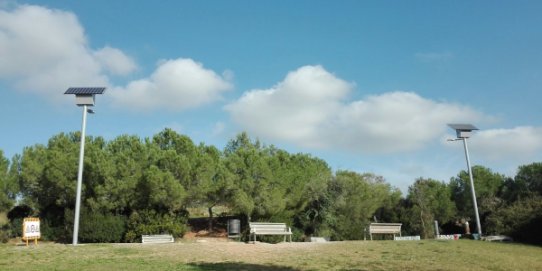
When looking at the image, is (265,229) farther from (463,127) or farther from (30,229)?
(463,127)

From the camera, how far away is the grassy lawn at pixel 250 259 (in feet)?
35.2

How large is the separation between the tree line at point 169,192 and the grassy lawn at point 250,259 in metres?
9.24

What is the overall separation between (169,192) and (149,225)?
192cm

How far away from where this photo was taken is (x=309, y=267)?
10641 mm

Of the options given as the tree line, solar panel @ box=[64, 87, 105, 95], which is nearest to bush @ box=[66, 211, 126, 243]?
the tree line

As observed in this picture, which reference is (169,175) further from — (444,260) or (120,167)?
(444,260)

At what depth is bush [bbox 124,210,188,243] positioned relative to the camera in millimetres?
23484

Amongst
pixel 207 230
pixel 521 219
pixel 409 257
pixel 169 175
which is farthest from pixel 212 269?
pixel 207 230

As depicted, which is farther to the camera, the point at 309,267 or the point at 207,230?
the point at 207,230

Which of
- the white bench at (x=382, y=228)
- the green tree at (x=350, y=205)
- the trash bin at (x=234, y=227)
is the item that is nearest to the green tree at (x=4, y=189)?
the trash bin at (x=234, y=227)

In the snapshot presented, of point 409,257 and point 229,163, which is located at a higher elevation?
point 229,163

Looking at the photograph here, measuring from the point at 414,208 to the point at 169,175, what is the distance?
19.6m

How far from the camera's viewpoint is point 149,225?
23656 mm

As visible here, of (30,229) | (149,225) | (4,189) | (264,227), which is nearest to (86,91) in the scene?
(30,229)
